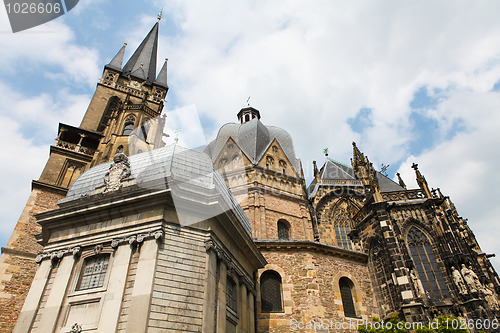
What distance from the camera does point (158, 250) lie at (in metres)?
9.76

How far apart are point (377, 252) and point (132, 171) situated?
40.5ft

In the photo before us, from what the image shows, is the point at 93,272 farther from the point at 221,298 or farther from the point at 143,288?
the point at 221,298

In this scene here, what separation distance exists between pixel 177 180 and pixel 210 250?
274cm

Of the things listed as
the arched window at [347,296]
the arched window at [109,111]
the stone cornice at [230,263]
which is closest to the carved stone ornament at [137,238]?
the stone cornice at [230,263]

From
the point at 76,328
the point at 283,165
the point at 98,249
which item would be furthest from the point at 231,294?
the point at 283,165

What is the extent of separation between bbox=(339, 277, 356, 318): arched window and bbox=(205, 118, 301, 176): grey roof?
12531mm

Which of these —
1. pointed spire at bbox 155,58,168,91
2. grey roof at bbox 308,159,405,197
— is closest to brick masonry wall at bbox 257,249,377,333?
grey roof at bbox 308,159,405,197

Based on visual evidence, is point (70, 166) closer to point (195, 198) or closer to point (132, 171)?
point (132, 171)

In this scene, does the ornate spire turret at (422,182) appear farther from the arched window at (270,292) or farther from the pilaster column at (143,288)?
the pilaster column at (143,288)

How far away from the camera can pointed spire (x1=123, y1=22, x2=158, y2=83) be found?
1386 inches

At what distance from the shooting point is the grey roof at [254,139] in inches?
1115

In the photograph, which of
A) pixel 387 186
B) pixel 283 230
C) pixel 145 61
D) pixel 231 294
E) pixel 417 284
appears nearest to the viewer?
pixel 231 294

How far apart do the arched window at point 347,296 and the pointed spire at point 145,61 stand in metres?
27.9

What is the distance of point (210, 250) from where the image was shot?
10.6m
